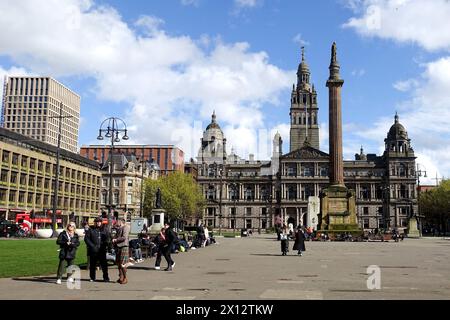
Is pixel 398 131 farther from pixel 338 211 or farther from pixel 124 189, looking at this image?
pixel 338 211

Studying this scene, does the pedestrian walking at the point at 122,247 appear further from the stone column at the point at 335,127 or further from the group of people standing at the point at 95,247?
the stone column at the point at 335,127

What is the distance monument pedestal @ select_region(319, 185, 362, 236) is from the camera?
53.2 m

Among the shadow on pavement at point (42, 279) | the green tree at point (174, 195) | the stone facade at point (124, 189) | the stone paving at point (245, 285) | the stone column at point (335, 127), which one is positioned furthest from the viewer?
the stone facade at point (124, 189)

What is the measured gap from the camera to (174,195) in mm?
92875

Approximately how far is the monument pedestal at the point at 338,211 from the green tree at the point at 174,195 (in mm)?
43447

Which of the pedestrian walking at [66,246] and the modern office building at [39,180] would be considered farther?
the modern office building at [39,180]

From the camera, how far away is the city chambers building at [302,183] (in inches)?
5054

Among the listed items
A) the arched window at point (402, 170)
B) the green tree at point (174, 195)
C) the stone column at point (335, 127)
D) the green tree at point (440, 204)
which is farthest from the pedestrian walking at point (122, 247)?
the arched window at point (402, 170)

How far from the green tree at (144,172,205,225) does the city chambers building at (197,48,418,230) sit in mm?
31175

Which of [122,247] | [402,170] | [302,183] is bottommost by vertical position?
[122,247]

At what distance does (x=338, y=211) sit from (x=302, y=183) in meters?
79.1

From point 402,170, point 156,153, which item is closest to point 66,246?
point 402,170
